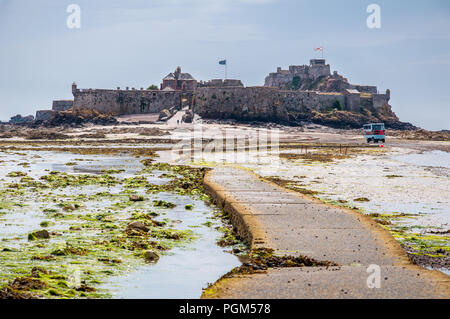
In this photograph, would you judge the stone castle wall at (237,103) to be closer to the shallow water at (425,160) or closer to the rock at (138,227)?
the shallow water at (425,160)

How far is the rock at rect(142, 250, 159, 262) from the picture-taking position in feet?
37.0

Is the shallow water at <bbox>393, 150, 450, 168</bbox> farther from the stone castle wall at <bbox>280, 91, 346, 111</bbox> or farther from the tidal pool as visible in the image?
the stone castle wall at <bbox>280, 91, 346, 111</bbox>

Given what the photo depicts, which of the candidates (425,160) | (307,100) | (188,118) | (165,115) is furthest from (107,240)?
(307,100)

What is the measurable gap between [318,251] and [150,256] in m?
3.47

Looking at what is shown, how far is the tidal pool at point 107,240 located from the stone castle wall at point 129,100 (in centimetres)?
6484

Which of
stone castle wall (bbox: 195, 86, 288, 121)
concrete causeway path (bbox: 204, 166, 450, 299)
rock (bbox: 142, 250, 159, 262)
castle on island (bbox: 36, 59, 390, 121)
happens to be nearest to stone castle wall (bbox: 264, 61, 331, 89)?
castle on island (bbox: 36, 59, 390, 121)

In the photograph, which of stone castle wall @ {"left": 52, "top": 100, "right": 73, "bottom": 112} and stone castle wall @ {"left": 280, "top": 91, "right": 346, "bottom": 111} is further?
stone castle wall @ {"left": 52, "top": 100, "right": 73, "bottom": 112}

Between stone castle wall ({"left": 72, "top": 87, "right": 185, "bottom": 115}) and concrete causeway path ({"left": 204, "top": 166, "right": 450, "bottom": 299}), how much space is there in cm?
7193

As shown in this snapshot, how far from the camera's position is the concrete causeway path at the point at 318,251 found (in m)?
8.08

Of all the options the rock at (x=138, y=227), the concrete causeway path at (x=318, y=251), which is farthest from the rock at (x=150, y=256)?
the rock at (x=138, y=227)

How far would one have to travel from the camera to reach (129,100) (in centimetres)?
8838

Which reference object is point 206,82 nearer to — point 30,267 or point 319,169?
point 319,169
